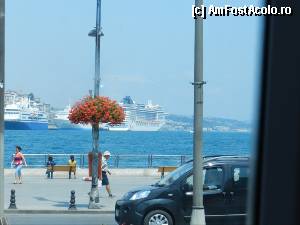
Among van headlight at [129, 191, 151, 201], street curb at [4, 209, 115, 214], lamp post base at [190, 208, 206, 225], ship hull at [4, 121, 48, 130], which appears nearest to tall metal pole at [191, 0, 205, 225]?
lamp post base at [190, 208, 206, 225]

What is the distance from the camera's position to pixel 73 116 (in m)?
20.8

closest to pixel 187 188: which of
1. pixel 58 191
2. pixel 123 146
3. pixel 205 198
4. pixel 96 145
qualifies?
pixel 205 198

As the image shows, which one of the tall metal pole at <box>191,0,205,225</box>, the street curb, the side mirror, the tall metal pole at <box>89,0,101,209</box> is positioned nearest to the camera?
the tall metal pole at <box>191,0,205,225</box>

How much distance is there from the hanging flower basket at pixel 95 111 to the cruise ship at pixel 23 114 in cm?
10472

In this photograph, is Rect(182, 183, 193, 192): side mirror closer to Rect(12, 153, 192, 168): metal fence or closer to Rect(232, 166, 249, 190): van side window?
Rect(232, 166, 249, 190): van side window

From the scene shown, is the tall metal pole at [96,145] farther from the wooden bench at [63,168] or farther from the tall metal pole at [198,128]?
the wooden bench at [63,168]

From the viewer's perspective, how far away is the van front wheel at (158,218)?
13.6m

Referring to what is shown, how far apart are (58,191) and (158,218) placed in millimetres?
12280

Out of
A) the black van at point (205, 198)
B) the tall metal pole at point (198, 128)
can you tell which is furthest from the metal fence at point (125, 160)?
the tall metal pole at point (198, 128)

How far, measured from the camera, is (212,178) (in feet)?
44.8

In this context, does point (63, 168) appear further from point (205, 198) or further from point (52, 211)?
point (205, 198)

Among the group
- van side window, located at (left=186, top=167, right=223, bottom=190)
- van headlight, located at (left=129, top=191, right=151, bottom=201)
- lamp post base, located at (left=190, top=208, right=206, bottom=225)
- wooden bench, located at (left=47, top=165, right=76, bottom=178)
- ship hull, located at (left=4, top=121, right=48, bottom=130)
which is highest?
ship hull, located at (left=4, top=121, right=48, bottom=130)

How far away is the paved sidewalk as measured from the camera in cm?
2041

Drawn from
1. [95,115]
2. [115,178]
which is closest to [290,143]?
[95,115]
